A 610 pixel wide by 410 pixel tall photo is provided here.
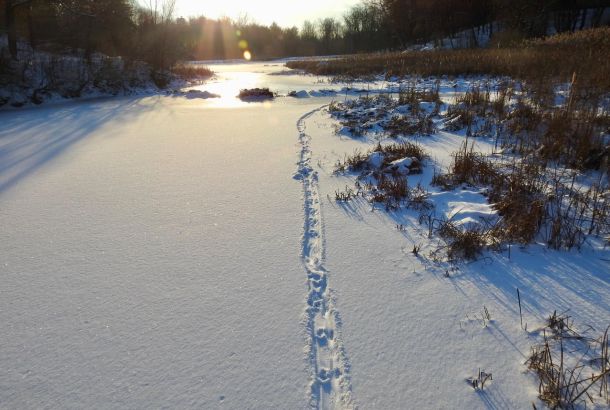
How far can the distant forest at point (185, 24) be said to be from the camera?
16.3 metres

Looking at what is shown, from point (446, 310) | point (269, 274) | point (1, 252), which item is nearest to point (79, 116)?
point (1, 252)

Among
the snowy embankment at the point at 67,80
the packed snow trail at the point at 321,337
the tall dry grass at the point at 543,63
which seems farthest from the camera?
the snowy embankment at the point at 67,80

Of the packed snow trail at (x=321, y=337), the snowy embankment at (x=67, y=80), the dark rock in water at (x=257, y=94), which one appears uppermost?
the snowy embankment at (x=67, y=80)

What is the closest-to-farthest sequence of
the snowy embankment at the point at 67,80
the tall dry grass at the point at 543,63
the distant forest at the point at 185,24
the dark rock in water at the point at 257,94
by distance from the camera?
the tall dry grass at the point at 543,63, the snowy embankment at the point at 67,80, the dark rock in water at the point at 257,94, the distant forest at the point at 185,24

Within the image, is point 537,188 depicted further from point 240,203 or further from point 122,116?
point 122,116

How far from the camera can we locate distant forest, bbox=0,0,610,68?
53.4 ft

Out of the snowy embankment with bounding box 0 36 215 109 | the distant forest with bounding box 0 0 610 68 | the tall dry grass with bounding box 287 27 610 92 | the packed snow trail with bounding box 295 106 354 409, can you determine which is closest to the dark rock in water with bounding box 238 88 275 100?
Result: the snowy embankment with bounding box 0 36 215 109

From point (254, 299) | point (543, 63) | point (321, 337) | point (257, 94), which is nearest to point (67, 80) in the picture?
point (257, 94)

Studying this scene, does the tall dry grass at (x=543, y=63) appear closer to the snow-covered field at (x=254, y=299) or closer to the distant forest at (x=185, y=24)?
the distant forest at (x=185, y=24)

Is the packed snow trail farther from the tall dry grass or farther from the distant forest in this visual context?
the distant forest

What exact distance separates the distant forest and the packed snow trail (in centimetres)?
1256

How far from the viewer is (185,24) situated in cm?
2698

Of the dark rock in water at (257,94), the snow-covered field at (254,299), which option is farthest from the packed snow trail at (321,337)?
the dark rock in water at (257,94)

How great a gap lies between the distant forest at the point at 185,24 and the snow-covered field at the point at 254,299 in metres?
12.1
